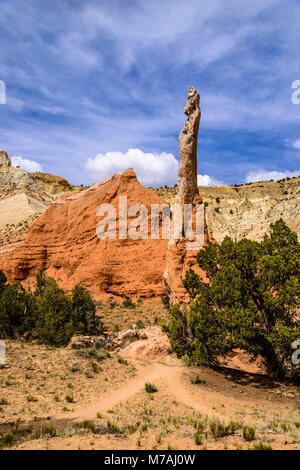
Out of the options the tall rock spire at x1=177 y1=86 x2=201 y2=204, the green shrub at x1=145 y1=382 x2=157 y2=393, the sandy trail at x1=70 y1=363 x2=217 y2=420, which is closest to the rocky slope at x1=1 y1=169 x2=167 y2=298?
the tall rock spire at x1=177 y1=86 x2=201 y2=204

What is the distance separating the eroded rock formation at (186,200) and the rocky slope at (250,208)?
1964 centimetres

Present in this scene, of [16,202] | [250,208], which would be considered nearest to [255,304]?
[250,208]

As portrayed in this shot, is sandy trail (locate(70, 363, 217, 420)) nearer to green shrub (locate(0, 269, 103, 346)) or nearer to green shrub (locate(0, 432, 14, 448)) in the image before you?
green shrub (locate(0, 432, 14, 448))

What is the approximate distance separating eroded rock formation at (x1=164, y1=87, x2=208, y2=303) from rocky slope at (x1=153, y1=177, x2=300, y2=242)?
Answer: 19641 mm

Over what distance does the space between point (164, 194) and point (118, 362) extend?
5585 cm

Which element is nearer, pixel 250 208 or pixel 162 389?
pixel 162 389

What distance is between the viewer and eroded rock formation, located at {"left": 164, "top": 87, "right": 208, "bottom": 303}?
76.7ft

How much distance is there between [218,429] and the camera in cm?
752

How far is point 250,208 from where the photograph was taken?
5325cm

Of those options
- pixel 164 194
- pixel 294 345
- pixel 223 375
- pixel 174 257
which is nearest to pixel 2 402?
pixel 223 375

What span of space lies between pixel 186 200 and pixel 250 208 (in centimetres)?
3268

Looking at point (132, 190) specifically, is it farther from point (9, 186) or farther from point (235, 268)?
point (9, 186)

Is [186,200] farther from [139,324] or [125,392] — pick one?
[125,392]

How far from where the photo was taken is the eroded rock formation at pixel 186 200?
23.4m
